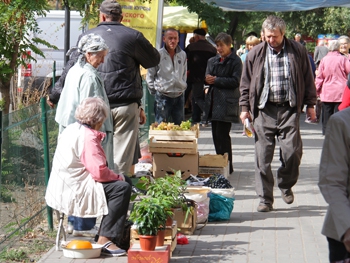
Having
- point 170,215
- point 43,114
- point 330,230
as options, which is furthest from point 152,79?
point 330,230

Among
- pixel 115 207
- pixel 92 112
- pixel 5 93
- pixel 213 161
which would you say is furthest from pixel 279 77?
pixel 5 93

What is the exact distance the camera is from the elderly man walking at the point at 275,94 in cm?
843

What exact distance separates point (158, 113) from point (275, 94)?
3.56 meters

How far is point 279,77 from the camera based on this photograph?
8445 mm

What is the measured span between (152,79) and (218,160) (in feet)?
6.27

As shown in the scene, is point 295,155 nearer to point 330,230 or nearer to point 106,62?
point 106,62

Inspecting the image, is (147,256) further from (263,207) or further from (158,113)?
(158,113)

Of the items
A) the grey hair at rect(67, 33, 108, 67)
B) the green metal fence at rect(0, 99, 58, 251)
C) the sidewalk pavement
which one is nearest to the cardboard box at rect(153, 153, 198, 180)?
the sidewalk pavement

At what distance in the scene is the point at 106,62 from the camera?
27.0 ft

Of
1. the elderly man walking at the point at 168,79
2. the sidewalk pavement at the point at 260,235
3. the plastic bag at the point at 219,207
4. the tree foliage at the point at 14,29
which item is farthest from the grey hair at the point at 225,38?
the plastic bag at the point at 219,207

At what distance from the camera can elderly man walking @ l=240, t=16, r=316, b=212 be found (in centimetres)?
843

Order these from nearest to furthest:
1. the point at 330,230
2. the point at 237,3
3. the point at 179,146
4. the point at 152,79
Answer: the point at 330,230
the point at 179,146
the point at 152,79
the point at 237,3

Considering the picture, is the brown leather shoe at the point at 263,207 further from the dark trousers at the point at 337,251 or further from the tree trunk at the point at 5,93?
the dark trousers at the point at 337,251

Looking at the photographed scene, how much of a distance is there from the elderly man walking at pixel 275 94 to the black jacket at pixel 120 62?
1.16 m
